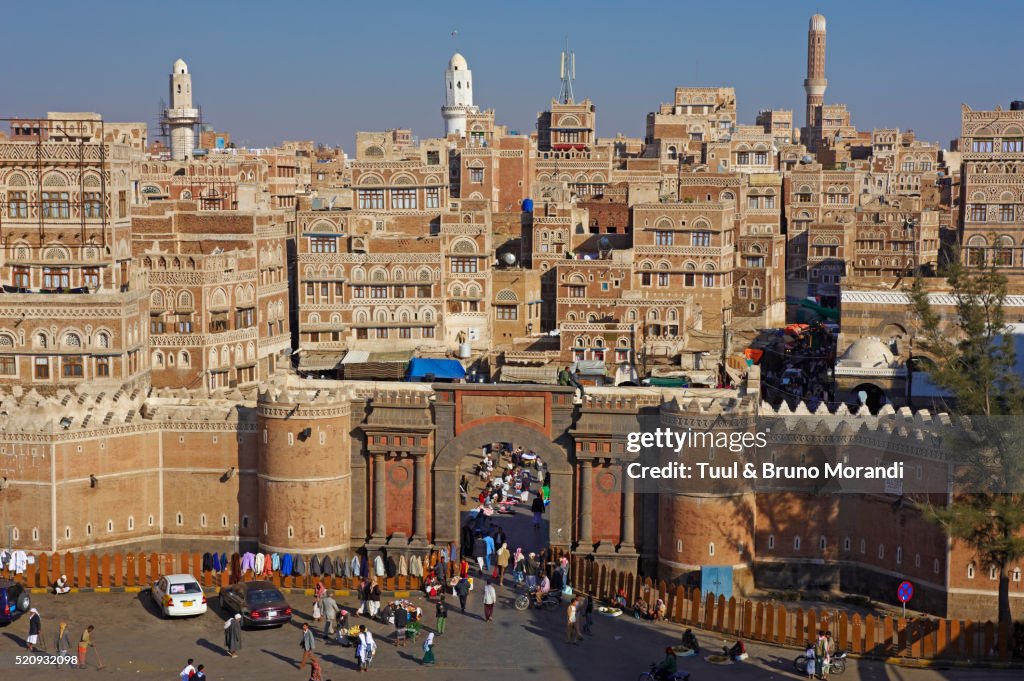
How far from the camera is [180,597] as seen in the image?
47469 mm

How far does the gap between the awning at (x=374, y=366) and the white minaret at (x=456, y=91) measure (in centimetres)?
9531

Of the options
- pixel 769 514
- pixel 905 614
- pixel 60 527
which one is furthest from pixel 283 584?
pixel 905 614

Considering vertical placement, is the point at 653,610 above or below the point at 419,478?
below

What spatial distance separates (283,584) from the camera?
50.8m

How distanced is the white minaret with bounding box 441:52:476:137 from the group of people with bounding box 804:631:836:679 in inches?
5205

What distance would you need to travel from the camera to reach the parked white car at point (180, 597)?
47.4 meters

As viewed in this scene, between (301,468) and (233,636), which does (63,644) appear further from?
(301,468)

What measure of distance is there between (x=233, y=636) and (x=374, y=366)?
31.9 meters

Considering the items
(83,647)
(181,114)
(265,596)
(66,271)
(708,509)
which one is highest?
(181,114)

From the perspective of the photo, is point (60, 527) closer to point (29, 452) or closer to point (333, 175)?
point (29, 452)

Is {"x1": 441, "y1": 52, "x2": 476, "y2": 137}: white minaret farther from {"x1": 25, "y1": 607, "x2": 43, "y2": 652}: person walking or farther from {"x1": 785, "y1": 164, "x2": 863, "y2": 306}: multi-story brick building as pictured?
{"x1": 25, "y1": 607, "x2": 43, "y2": 652}: person walking

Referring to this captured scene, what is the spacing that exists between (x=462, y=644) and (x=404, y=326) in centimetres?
3849

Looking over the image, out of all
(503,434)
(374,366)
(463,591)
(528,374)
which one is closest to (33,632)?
(463,591)

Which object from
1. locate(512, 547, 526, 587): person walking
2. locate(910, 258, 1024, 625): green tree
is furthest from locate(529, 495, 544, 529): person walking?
locate(910, 258, 1024, 625): green tree
